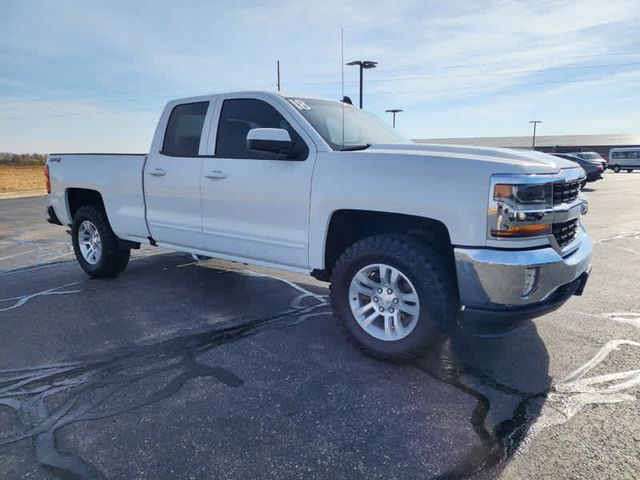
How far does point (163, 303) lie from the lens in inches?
196

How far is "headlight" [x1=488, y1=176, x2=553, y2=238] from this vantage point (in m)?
2.91

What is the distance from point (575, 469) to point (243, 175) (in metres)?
3.17

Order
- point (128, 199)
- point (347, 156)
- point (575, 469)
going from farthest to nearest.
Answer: point (128, 199) < point (347, 156) < point (575, 469)

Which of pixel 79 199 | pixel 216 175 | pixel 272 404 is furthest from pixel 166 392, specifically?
pixel 79 199

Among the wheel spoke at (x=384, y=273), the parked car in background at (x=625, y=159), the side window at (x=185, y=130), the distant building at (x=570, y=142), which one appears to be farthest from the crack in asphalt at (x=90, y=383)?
the distant building at (x=570, y=142)

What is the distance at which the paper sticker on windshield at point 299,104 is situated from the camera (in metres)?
4.16

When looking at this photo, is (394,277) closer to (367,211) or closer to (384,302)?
(384,302)

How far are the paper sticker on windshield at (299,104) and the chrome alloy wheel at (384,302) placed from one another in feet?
5.22

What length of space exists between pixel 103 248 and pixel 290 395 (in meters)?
3.72

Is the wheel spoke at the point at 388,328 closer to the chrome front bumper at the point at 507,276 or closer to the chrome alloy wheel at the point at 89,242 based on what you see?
the chrome front bumper at the point at 507,276

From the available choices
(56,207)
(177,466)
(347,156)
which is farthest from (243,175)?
(56,207)

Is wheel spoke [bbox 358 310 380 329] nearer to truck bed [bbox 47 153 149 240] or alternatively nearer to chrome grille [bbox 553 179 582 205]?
chrome grille [bbox 553 179 582 205]

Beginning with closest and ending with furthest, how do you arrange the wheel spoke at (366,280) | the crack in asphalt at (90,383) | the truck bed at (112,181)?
the crack in asphalt at (90,383) < the wheel spoke at (366,280) < the truck bed at (112,181)

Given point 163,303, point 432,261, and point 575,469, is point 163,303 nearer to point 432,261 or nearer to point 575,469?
point 432,261
